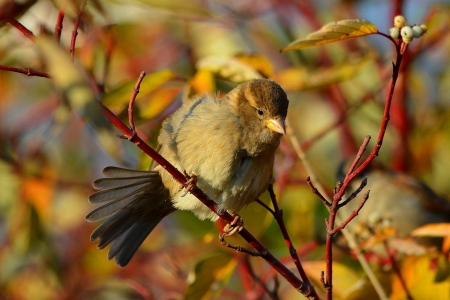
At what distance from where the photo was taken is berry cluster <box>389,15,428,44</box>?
165cm

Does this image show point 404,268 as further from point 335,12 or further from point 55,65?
point 335,12

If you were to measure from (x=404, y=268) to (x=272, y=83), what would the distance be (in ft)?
2.91

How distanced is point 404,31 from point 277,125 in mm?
980

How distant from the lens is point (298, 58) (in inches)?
148

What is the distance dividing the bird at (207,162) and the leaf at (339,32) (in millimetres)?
672

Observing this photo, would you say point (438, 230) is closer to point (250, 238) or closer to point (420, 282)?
point (420, 282)

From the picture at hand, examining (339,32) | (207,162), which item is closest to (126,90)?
(207,162)

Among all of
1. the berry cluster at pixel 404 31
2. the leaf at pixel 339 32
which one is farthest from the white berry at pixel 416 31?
the leaf at pixel 339 32

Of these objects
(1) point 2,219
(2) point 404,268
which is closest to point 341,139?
(2) point 404,268

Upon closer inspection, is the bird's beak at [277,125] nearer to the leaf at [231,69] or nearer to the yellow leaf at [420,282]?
the leaf at [231,69]

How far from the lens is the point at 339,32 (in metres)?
1.86

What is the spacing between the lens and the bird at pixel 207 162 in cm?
251

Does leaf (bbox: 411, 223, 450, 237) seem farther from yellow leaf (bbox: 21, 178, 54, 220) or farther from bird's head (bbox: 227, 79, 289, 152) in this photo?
yellow leaf (bbox: 21, 178, 54, 220)

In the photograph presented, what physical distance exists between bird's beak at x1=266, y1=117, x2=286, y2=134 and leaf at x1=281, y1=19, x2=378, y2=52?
66 centimetres
